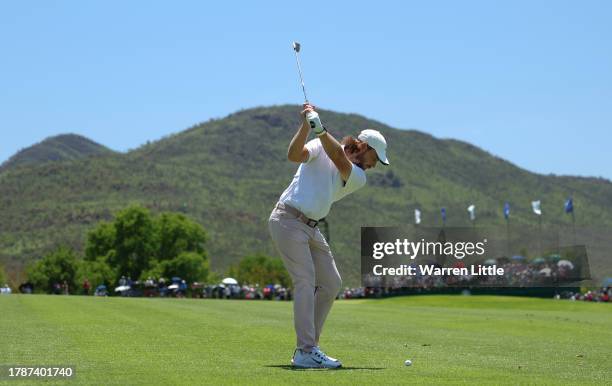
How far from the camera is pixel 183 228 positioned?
4909 inches

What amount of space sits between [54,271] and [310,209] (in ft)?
359

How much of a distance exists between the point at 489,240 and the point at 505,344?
3458cm

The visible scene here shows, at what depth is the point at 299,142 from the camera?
410 inches

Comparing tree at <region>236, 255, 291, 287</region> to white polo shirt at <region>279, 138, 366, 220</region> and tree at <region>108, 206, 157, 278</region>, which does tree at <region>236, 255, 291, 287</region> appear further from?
white polo shirt at <region>279, 138, 366, 220</region>

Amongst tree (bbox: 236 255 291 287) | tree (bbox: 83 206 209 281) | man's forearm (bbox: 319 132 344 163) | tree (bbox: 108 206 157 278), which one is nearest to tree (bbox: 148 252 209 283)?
tree (bbox: 83 206 209 281)

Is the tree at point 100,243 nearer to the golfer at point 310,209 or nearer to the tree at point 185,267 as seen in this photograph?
the tree at point 185,267

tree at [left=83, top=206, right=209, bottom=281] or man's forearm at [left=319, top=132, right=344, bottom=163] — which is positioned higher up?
tree at [left=83, top=206, right=209, bottom=281]

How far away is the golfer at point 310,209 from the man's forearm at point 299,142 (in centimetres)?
20

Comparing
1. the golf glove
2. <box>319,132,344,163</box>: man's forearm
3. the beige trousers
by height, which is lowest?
the beige trousers

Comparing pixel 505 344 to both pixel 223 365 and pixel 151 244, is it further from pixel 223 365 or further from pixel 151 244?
pixel 151 244

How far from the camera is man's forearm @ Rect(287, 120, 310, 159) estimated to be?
10.4m

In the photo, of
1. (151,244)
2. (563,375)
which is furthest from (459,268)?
(151,244)

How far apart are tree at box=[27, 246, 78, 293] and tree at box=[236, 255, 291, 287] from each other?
22000 mm

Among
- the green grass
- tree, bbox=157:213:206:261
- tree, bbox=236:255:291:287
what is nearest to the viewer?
the green grass
